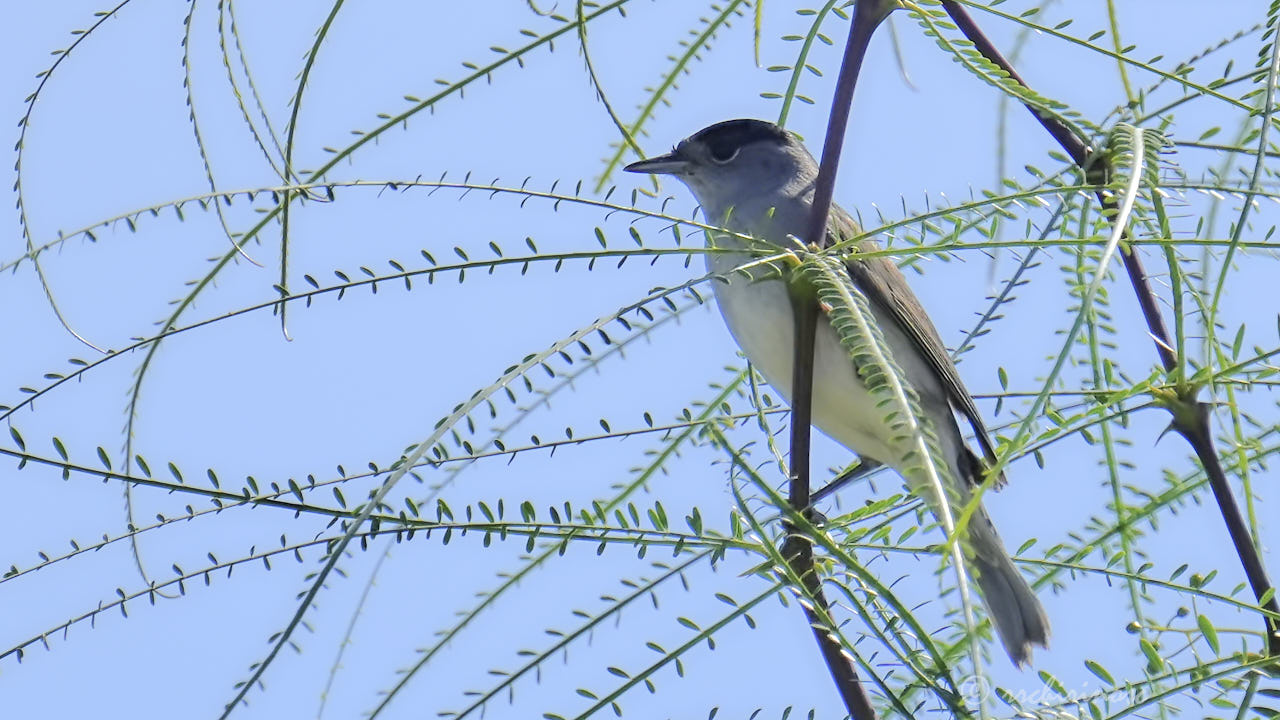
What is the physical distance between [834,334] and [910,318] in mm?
321

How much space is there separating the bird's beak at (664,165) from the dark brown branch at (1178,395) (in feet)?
6.21

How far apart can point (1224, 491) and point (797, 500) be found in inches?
23.2

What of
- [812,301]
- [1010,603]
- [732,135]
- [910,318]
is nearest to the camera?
[812,301]


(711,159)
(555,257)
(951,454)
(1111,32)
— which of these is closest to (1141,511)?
(1111,32)

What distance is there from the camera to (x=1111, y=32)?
84.0 inches

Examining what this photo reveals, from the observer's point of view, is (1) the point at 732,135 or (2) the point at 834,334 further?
(1) the point at 732,135

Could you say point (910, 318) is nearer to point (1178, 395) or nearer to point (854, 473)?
point (854, 473)

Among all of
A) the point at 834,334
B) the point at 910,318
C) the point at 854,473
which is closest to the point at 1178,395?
the point at 834,334

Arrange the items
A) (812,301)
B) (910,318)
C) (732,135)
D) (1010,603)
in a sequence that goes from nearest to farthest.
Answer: (812,301) → (1010,603) → (910,318) → (732,135)

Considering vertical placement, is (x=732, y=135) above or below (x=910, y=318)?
above

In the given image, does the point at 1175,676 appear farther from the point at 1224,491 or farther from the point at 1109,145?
the point at 1109,145

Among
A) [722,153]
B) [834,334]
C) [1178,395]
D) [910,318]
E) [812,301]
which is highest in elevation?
[722,153]

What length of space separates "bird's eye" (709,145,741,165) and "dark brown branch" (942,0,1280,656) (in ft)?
6.02

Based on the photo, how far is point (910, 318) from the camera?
365 centimetres
